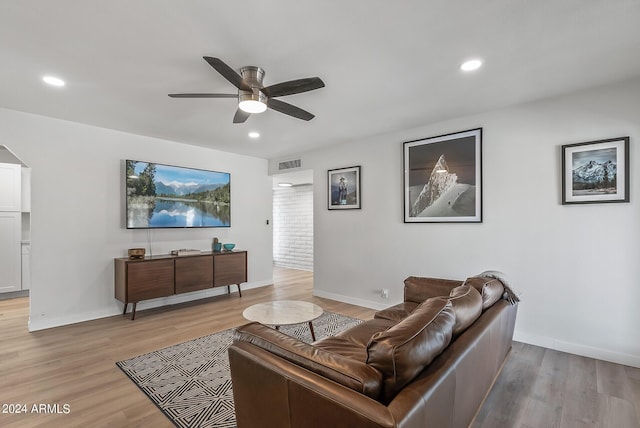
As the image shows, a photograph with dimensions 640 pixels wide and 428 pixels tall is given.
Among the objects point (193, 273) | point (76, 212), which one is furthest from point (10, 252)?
point (193, 273)

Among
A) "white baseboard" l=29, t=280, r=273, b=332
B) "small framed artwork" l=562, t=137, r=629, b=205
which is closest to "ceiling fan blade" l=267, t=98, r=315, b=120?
"small framed artwork" l=562, t=137, r=629, b=205

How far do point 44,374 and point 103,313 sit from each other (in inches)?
62.8

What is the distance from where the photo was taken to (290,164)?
5.53 metres

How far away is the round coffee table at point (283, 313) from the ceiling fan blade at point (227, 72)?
187 cm

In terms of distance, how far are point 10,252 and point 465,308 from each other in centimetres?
655

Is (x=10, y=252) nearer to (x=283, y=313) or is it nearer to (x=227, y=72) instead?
(x=283, y=313)

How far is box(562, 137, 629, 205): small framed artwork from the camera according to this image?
104 inches

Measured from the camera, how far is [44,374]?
2.45 metres

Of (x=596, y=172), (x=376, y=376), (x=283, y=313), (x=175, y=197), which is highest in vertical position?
(x=596, y=172)

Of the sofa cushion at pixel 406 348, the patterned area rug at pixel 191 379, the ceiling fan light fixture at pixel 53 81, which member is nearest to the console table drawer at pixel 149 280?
the patterned area rug at pixel 191 379

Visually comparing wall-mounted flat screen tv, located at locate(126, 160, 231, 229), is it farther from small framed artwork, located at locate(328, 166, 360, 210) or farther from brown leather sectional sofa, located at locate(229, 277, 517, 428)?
brown leather sectional sofa, located at locate(229, 277, 517, 428)

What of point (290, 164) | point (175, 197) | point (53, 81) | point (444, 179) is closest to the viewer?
point (53, 81)

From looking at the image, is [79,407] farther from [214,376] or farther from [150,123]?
[150,123]

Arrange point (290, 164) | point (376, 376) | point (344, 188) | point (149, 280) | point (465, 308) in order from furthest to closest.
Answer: point (290, 164)
point (344, 188)
point (149, 280)
point (465, 308)
point (376, 376)
